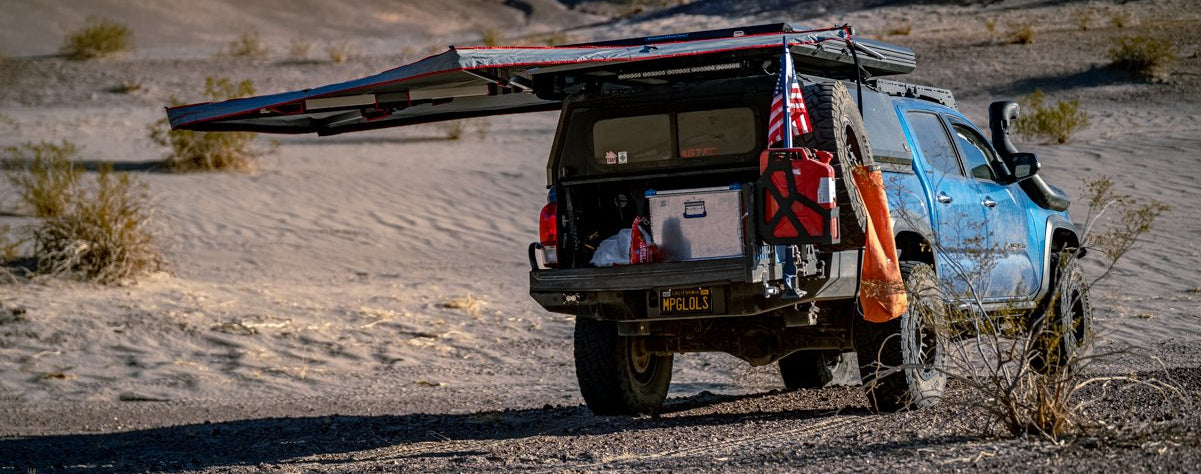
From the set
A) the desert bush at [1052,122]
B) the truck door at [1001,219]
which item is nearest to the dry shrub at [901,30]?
the desert bush at [1052,122]

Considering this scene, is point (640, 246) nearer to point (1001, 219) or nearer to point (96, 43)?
point (1001, 219)

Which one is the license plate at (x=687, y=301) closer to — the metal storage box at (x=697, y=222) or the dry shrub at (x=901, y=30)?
the metal storage box at (x=697, y=222)

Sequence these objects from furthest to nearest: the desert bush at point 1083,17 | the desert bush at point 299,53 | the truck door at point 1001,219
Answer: the desert bush at point 299,53
the desert bush at point 1083,17
the truck door at point 1001,219

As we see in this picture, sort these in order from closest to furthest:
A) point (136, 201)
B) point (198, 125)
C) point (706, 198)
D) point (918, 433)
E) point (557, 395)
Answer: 1. point (918, 433)
2. point (706, 198)
3. point (198, 125)
4. point (557, 395)
5. point (136, 201)

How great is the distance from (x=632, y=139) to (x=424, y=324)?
5.74 metres

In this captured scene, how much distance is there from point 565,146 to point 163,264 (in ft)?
26.4

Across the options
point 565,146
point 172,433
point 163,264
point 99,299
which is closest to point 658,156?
point 565,146

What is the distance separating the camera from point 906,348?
6977 millimetres

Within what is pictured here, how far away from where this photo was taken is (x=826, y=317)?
720 cm

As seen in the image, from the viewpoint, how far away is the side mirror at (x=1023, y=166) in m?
8.30

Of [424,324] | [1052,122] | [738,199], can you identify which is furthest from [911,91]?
[1052,122]

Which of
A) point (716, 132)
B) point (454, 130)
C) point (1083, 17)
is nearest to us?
point (716, 132)

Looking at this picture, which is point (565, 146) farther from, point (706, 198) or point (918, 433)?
point (918, 433)

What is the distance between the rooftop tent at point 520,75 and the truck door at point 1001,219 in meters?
0.69
